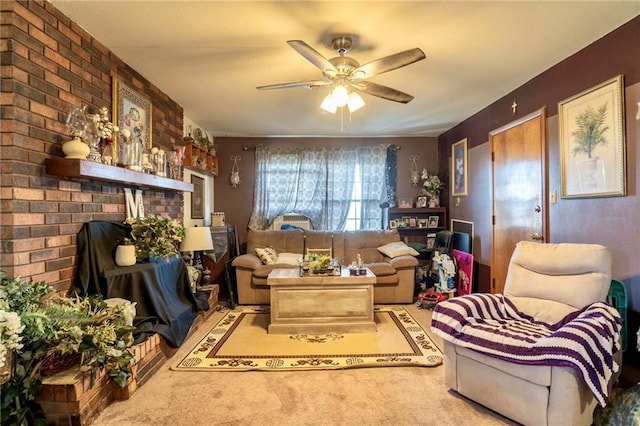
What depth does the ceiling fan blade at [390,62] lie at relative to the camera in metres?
2.09

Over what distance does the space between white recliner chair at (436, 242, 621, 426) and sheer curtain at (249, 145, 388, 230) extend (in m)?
3.11

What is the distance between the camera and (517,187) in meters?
3.37

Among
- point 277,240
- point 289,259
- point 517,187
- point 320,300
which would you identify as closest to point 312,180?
point 277,240

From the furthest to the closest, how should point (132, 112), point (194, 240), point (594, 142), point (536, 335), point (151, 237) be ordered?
point (194, 240) < point (132, 112) < point (151, 237) < point (594, 142) < point (536, 335)

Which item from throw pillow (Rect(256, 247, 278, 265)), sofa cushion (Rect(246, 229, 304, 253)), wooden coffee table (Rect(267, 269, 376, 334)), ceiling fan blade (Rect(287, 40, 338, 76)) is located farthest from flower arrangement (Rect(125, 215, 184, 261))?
sofa cushion (Rect(246, 229, 304, 253))

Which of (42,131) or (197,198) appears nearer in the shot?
(42,131)

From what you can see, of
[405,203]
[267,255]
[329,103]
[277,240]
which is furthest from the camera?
[405,203]

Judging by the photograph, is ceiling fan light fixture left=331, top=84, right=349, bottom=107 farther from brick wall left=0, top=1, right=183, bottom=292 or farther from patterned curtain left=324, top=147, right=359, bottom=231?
patterned curtain left=324, top=147, right=359, bottom=231

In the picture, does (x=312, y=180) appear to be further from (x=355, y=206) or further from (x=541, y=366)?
(x=541, y=366)

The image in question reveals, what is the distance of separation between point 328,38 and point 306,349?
8.01ft

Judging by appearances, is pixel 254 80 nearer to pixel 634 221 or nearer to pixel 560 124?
pixel 560 124

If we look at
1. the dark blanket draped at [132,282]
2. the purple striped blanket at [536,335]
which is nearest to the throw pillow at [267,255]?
the dark blanket draped at [132,282]

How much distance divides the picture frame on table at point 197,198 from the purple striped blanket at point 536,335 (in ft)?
11.5

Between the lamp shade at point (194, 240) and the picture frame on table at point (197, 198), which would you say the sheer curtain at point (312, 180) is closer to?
the picture frame on table at point (197, 198)
